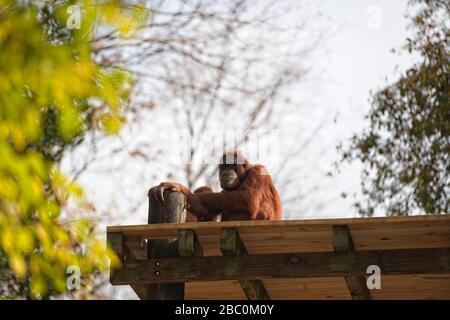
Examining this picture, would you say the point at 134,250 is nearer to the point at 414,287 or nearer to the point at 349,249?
the point at 349,249

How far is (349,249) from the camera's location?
26.7 ft

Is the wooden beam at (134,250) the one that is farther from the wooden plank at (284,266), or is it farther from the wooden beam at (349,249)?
the wooden beam at (349,249)

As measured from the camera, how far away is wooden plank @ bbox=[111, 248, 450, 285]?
808 centimetres

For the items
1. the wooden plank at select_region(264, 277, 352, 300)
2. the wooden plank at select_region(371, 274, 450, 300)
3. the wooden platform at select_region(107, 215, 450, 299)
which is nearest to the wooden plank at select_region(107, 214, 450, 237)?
the wooden platform at select_region(107, 215, 450, 299)

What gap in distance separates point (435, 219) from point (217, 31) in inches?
392

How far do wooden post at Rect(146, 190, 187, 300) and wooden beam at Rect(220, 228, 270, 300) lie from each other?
58 centimetres

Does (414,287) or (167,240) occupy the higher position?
(167,240)

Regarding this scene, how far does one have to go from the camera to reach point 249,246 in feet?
27.8

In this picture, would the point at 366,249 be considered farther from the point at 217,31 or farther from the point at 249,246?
the point at 217,31

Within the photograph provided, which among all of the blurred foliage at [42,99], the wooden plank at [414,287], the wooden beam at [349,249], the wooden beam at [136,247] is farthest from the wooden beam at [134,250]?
the blurred foliage at [42,99]

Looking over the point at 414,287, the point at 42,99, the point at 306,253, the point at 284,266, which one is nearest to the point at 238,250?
the point at 284,266

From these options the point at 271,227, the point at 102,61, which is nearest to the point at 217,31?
the point at 102,61

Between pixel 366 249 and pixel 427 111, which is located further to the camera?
pixel 427 111

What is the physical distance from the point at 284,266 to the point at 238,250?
0.42 metres
